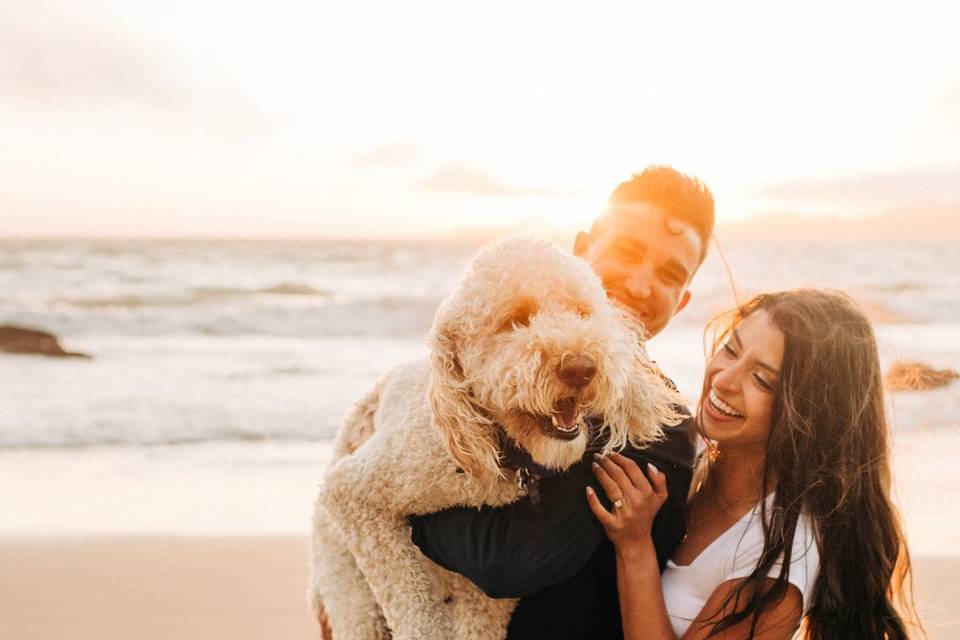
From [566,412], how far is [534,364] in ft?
0.49

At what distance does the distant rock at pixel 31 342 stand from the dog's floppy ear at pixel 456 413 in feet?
39.2

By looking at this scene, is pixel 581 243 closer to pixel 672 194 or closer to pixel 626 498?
pixel 672 194

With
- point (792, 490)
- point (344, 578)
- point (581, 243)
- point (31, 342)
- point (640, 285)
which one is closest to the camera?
point (344, 578)

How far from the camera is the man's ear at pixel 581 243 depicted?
280 centimetres

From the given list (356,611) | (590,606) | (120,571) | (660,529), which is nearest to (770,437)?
(660,529)

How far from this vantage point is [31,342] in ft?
43.7

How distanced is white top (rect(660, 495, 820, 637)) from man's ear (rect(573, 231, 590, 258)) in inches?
39.5

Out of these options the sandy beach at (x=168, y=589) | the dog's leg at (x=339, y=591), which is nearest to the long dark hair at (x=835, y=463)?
the dog's leg at (x=339, y=591)

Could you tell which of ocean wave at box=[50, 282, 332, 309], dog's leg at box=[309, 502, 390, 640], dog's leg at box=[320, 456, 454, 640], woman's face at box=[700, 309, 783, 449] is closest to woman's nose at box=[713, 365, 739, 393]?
woman's face at box=[700, 309, 783, 449]

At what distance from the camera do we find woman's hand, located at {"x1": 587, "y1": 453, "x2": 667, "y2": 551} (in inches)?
77.8

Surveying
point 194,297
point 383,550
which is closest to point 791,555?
point 383,550

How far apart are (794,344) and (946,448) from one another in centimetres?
576

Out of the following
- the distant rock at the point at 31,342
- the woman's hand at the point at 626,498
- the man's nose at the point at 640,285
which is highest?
the man's nose at the point at 640,285

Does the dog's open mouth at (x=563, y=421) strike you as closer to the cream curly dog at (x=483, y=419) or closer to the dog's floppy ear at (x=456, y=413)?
the cream curly dog at (x=483, y=419)
